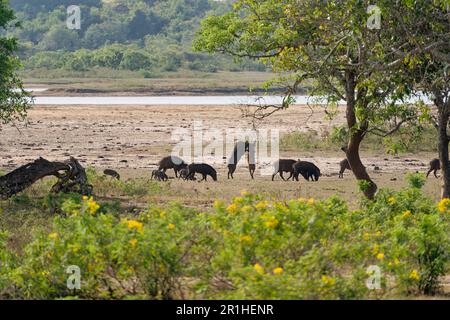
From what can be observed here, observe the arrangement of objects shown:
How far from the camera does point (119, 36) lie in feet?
332

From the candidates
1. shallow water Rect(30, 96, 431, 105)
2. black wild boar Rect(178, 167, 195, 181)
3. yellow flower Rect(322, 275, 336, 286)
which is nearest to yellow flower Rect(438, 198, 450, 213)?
yellow flower Rect(322, 275, 336, 286)

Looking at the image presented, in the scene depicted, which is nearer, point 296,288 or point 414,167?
point 296,288

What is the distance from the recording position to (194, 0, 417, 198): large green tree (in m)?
14.7

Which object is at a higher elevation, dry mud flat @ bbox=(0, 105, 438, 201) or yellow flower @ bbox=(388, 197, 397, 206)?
yellow flower @ bbox=(388, 197, 397, 206)

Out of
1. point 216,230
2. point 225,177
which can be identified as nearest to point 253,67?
point 225,177

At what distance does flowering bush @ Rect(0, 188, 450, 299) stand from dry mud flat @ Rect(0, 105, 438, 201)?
1117cm

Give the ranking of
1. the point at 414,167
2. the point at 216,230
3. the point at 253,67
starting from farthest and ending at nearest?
1. the point at 253,67
2. the point at 414,167
3. the point at 216,230

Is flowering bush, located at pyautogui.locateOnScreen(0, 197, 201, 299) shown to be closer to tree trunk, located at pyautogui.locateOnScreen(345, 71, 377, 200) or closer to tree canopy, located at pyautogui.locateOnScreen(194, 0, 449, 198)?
tree canopy, located at pyautogui.locateOnScreen(194, 0, 449, 198)

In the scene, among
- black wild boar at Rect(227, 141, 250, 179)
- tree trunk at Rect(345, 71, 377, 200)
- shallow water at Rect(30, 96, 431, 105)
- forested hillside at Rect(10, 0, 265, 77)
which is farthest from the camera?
forested hillside at Rect(10, 0, 265, 77)

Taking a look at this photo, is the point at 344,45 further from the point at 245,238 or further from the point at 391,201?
the point at 245,238

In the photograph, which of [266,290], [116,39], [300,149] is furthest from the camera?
[116,39]

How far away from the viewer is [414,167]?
29406 millimetres
